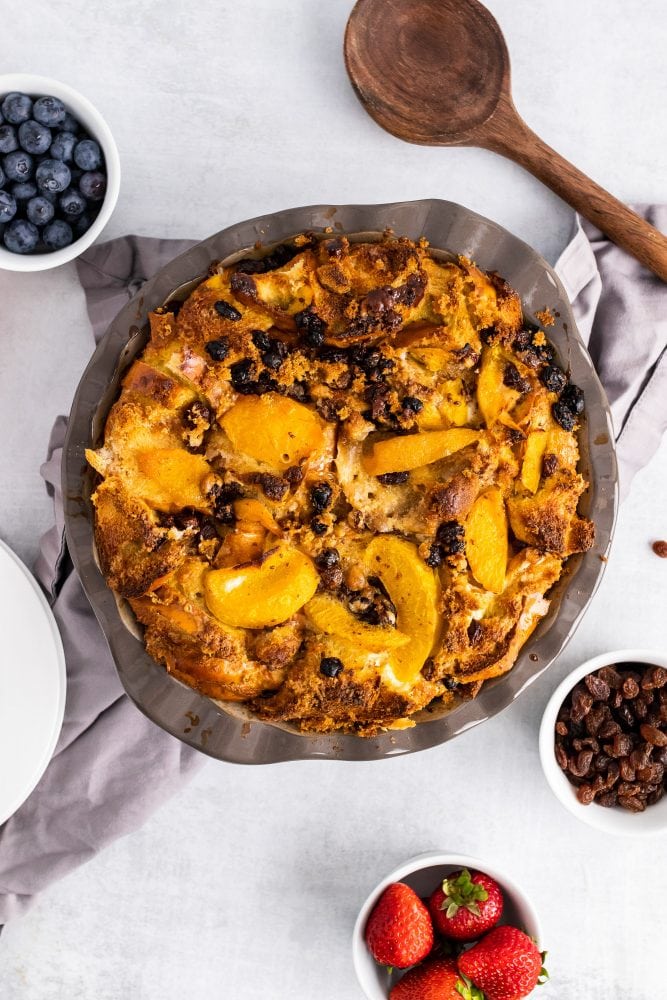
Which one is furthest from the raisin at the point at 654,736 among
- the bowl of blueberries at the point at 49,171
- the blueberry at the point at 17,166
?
the blueberry at the point at 17,166

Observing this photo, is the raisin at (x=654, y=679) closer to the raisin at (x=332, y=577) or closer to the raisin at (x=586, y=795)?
the raisin at (x=586, y=795)

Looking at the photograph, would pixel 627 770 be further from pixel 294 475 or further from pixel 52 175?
pixel 52 175

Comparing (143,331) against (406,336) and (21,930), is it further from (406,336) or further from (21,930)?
(21,930)

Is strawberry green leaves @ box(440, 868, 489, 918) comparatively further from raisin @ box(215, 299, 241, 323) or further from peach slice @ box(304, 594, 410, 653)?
raisin @ box(215, 299, 241, 323)

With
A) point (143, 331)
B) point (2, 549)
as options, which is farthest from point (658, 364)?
point (2, 549)

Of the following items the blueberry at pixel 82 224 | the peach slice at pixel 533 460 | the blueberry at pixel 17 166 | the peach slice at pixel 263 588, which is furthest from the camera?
the blueberry at pixel 82 224

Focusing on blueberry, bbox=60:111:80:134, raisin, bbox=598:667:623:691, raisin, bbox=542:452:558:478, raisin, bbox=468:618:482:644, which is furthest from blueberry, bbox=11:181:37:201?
raisin, bbox=598:667:623:691

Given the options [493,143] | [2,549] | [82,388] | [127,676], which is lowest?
[2,549]
